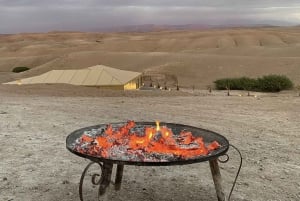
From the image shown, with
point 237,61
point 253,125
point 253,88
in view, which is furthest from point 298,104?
point 237,61

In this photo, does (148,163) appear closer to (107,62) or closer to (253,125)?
(253,125)

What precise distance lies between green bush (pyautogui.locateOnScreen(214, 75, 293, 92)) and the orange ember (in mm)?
24957

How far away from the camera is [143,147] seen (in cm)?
504

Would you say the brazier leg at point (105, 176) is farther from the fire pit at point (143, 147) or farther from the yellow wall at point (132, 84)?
the yellow wall at point (132, 84)

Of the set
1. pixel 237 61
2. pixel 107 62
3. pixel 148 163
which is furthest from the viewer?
pixel 107 62

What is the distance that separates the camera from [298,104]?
627 inches

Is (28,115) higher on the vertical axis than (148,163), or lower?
lower

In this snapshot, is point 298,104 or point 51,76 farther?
point 51,76

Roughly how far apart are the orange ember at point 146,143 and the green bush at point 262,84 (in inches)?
983

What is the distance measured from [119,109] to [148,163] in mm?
9469

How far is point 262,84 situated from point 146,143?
1047 inches

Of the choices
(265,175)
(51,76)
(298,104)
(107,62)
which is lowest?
(107,62)

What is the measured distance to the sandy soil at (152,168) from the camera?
21.0 feet

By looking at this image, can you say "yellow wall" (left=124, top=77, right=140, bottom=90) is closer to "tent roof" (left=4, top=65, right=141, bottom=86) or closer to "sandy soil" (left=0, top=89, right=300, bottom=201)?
"tent roof" (left=4, top=65, right=141, bottom=86)
